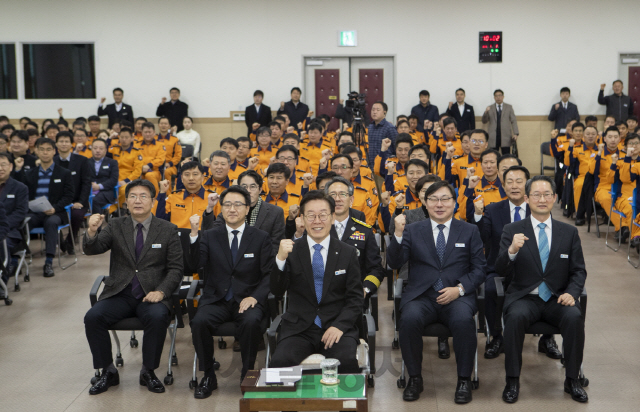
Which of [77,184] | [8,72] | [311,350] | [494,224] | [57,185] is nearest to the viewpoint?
[311,350]

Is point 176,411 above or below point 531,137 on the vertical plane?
below

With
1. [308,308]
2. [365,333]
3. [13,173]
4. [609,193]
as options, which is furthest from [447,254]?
[13,173]

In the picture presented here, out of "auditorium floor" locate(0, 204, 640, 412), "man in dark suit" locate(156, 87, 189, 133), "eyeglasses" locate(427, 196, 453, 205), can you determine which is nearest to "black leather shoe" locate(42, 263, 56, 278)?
"auditorium floor" locate(0, 204, 640, 412)

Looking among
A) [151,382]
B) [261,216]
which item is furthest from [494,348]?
[151,382]

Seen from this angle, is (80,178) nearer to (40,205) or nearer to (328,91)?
(40,205)

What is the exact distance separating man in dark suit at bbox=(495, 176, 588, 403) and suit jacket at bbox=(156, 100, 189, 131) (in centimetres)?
938

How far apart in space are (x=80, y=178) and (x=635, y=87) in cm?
1044

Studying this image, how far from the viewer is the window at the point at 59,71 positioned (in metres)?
12.5

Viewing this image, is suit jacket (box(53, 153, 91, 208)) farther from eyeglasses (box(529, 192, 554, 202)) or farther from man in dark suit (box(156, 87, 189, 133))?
eyeglasses (box(529, 192, 554, 202))

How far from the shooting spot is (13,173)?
23.9 feet

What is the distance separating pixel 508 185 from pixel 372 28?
848 centimetres

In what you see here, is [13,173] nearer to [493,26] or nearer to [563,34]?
[493,26]

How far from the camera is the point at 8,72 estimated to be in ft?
41.3

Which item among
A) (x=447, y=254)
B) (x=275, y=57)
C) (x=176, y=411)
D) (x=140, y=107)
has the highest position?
(x=275, y=57)
